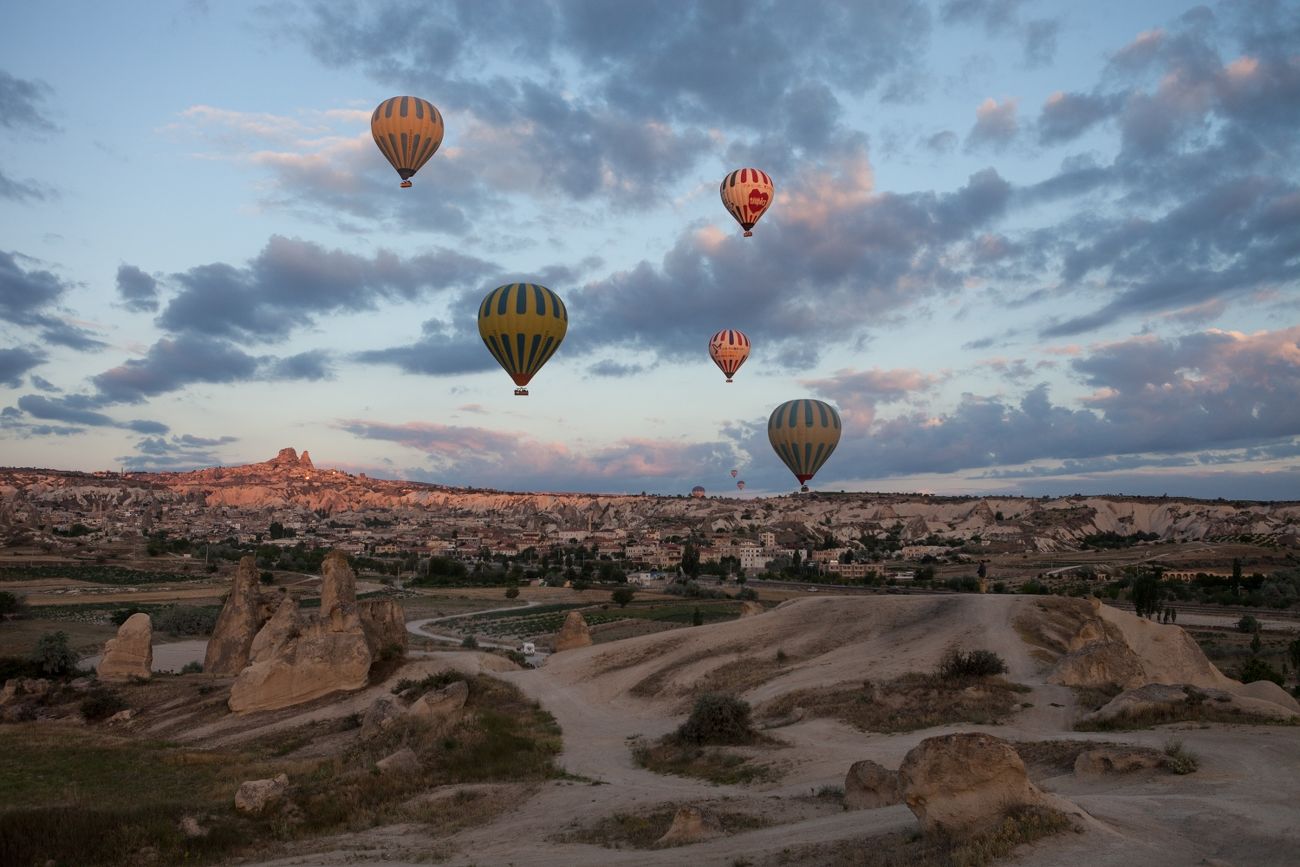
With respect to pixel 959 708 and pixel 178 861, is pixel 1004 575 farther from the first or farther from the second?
pixel 178 861

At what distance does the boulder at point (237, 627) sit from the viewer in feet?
119

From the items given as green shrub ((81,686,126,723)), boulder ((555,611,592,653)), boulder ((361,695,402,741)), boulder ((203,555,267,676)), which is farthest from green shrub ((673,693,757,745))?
boulder ((203,555,267,676))

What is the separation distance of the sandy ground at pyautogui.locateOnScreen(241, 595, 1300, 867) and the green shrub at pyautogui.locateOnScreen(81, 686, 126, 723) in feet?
28.6

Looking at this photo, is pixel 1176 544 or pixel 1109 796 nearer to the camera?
pixel 1109 796

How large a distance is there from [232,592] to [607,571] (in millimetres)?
77134

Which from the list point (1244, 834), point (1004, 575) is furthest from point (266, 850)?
point (1004, 575)

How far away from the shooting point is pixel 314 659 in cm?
3038

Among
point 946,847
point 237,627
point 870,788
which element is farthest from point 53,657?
point 946,847

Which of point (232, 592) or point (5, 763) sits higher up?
point (232, 592)

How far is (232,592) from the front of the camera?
122 feet

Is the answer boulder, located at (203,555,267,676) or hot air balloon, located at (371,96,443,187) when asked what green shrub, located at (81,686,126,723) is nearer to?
boulder, located at (203,555,267,676)

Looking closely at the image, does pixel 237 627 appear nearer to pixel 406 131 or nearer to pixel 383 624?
pixel 383 624

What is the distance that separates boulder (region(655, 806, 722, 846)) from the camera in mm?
13312

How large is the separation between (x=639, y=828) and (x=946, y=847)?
5.46 meters
